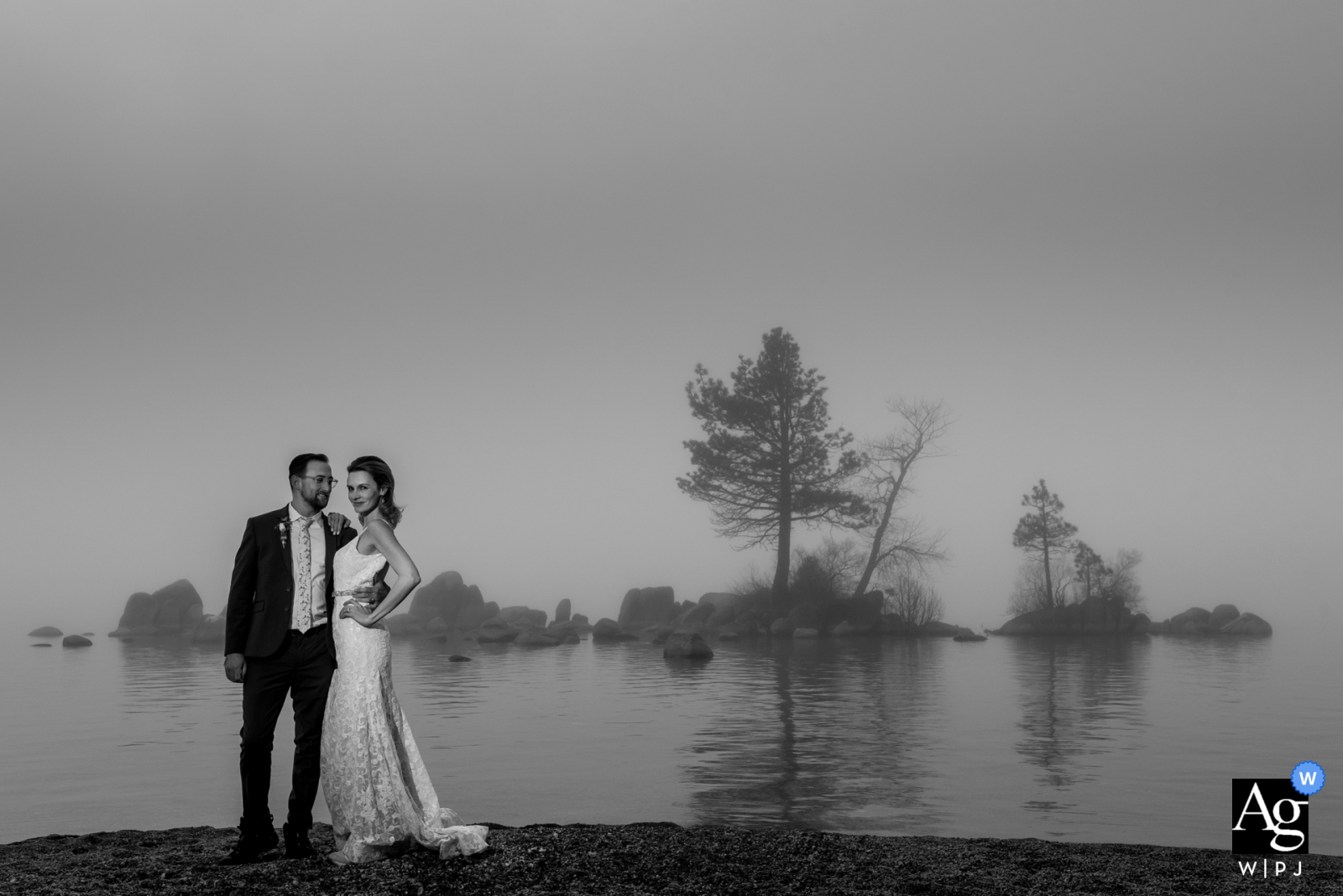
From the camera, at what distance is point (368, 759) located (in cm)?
695

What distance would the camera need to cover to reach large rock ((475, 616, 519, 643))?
5788 cm

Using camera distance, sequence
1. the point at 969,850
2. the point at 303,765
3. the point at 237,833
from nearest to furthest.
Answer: the point at 303,765 → the point at 969,850 → the point at 237,833

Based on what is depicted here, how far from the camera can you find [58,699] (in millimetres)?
28469

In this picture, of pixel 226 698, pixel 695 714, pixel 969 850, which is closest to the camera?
pixel 969 850

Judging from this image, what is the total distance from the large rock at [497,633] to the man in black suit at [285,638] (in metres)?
51.0

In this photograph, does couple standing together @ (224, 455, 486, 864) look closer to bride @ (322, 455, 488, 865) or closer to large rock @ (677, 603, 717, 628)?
bride @ (322, 455, 488, 865)

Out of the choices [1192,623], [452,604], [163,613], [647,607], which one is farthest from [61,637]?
[1192,623]

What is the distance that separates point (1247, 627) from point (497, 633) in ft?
131

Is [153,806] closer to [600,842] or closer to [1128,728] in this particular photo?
[600,842]

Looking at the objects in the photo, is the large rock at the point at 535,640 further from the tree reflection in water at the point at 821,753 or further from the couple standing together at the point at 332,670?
the couple standing together at the point at 332,670

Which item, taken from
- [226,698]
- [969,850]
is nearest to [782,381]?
[226,698]

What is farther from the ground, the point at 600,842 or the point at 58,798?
the point at 600,842

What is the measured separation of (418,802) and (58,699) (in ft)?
83.1

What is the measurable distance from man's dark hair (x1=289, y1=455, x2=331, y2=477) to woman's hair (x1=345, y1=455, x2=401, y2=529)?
27cm
